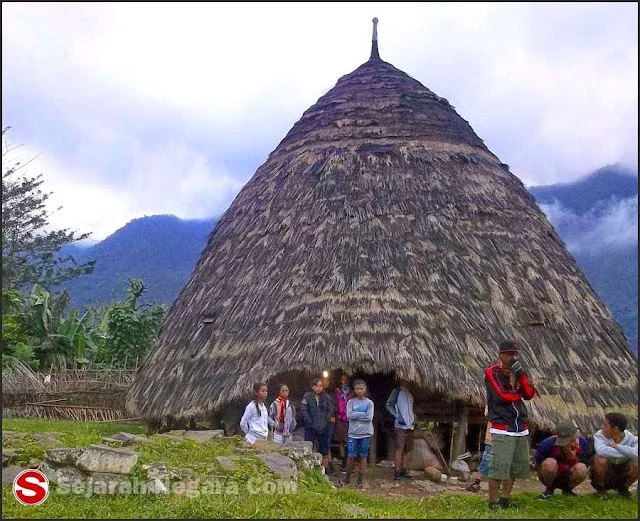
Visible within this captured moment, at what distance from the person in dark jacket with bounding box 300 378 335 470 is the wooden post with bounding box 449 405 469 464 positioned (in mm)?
1801

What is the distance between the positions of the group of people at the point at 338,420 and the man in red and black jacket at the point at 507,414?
2035 millimetres

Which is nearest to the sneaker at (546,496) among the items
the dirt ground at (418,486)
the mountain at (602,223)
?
the dirt ground at (418,486)

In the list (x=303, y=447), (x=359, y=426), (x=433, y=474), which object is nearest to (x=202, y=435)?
(x=303, y=447)

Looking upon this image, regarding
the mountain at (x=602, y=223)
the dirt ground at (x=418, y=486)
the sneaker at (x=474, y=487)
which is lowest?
the dirt ground at (x=418, y=486)

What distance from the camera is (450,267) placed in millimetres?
9227

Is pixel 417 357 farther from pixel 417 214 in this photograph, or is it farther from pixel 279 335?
pixel 417 214

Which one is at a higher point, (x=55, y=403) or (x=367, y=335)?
(x=367, y=335)

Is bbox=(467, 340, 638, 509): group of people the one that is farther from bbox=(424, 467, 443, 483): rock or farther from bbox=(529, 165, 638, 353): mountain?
bbox=(529, 165, 638, 353): mountain

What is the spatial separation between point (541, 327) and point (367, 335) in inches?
100

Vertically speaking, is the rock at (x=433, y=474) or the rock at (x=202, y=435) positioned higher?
the rock at (x=202, y=435)

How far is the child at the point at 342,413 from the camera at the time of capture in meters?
8.20

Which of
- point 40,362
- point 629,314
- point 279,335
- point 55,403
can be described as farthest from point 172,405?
point 629,314

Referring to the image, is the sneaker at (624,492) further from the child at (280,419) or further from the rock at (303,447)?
the child at (280,419)

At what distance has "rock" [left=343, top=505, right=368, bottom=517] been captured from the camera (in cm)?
473
